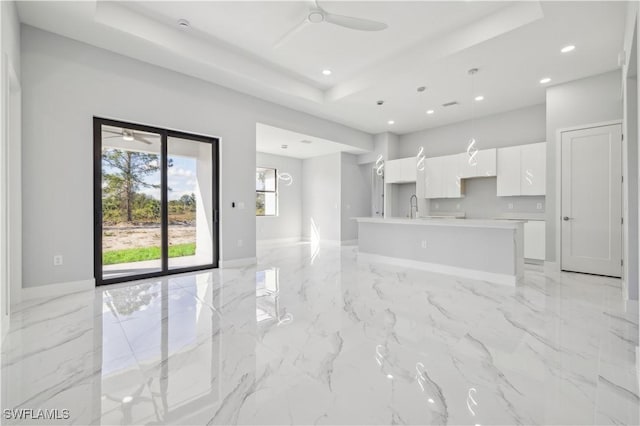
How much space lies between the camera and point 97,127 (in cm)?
389

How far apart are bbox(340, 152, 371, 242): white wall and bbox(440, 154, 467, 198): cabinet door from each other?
102 inches

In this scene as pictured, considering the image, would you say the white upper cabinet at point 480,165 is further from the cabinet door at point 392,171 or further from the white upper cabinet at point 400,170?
the cabinet door at point 392,171

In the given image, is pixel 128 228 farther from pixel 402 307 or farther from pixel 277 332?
pixel 402 307

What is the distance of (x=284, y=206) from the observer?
912 cm

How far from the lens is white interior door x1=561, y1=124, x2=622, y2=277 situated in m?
4.42

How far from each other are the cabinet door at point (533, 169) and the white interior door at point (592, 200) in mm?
619

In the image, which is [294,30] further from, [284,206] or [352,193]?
[284,206]

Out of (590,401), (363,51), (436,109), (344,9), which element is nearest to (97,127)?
(344,9)

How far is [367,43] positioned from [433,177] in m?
3.90

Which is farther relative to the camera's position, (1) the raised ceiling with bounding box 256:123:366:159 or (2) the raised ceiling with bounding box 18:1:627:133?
(1) the raised ceiling with bounding box 256:123:366:159

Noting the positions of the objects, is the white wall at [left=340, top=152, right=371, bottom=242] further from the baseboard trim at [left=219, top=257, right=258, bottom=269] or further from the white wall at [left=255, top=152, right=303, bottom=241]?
the baseboard trim at [left=219, top=257, right=258, bottom=269]

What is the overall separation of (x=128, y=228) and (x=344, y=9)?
4.08 meters

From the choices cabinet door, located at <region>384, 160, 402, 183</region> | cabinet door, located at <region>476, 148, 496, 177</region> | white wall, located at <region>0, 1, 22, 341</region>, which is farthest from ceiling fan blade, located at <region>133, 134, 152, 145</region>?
cabinet door, located at <region>476, 148, 496, 177</region>

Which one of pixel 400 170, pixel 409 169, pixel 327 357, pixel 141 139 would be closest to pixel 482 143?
pixel 409 169
